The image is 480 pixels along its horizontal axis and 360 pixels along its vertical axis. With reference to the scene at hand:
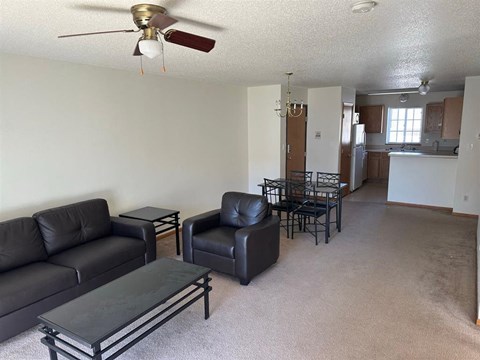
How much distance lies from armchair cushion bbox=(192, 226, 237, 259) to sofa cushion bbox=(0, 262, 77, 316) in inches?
49.5

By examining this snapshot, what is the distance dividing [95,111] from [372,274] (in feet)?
12.1

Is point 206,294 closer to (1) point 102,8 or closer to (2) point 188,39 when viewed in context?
(2) point 188,39

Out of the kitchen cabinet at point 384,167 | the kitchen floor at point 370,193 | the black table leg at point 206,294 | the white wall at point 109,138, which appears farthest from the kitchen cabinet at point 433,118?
the black table leg at point 206,294

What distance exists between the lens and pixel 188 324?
275 cm

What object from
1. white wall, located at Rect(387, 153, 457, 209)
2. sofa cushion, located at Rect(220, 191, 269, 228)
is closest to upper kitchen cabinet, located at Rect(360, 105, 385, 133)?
white wall, located at Rect(387, 153, 457, 209)

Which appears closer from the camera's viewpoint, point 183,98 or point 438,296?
point 438,296

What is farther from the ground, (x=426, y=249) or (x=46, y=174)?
(x=46, y=174)

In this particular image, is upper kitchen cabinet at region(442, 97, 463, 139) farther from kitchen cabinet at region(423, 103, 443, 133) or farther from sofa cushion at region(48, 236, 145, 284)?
sofa cushion at region(48, 236, 145, 284)

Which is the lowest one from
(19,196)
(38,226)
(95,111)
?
(38,226)

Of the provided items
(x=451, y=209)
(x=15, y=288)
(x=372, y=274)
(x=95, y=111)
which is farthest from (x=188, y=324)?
(x=451, y=209)

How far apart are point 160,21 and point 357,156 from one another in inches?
270

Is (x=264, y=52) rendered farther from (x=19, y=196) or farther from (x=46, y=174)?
(x=19, y=196)

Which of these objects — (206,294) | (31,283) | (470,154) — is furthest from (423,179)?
(31,283)

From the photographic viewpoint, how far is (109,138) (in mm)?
4051
